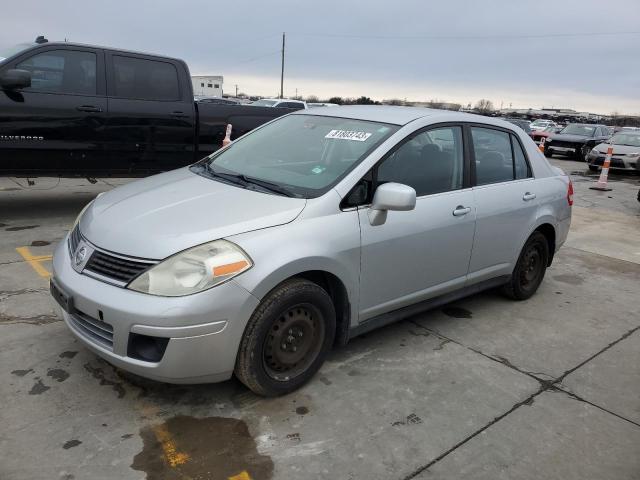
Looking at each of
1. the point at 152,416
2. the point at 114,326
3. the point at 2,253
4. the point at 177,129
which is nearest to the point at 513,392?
the point at 152,416

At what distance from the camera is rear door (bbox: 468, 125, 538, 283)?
4.03 meters

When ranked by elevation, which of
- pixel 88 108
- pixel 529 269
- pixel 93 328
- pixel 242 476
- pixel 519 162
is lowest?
pixel 242 476

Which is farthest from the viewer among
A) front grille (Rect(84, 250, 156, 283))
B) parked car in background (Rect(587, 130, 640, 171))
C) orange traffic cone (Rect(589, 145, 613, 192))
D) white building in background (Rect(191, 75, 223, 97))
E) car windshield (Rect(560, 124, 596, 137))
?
white building in background (Rect(191, 75, 223, 97))

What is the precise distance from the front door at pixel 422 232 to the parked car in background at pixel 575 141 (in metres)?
18.7

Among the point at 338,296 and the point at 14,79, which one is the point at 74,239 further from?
the point at 14,79

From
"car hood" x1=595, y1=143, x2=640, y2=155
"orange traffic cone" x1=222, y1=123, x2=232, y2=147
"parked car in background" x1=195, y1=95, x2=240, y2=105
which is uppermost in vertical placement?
"parked car in background" x1=195, y1=95, x2=240, y2=105

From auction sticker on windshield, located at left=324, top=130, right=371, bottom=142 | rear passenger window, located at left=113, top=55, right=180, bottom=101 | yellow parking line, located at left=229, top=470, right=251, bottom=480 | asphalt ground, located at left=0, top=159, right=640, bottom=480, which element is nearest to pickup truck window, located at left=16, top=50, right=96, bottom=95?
rear passenger window, located at left=113, top=55, right=180, bottom=101

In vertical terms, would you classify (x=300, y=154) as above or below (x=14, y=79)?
below

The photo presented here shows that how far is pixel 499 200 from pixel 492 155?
0.39 metres

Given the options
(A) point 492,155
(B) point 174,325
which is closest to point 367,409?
(B) point 174,325

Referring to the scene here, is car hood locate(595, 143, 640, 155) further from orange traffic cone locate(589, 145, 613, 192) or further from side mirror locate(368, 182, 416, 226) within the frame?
side mirror locate(368, 182, 416, 226)

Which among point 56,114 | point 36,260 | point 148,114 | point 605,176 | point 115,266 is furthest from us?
point 605,176

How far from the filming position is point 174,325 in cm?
249

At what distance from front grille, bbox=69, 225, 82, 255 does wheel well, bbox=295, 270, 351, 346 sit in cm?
135
